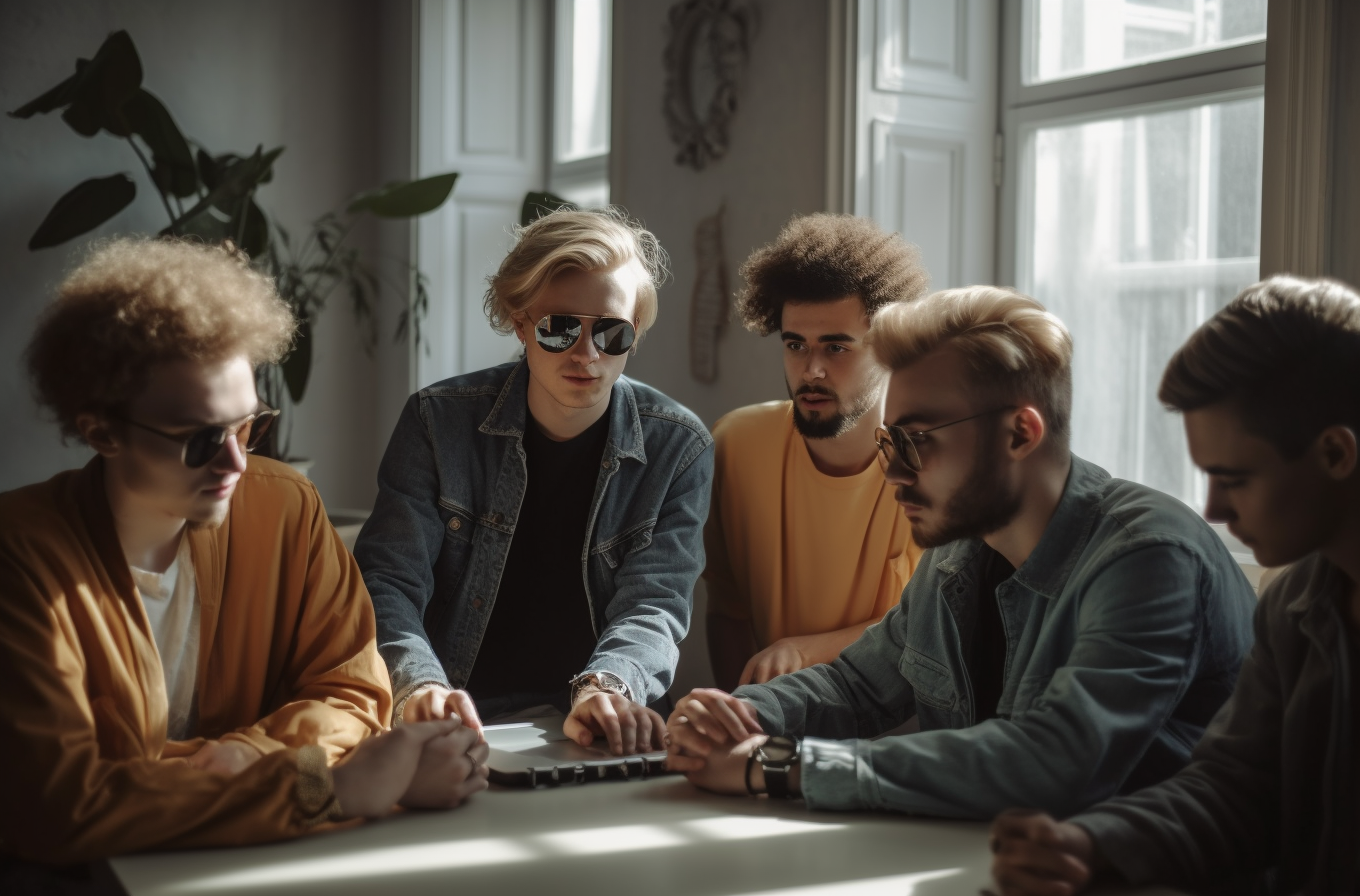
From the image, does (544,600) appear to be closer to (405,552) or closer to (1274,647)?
(405,552)

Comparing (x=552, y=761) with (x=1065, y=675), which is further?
(x=552, y=761)

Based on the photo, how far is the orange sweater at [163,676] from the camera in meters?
1.35

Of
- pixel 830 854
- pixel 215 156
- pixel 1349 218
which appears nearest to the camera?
pixel 830 854

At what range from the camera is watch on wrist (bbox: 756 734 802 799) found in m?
1.57

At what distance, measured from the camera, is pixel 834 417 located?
2637mm

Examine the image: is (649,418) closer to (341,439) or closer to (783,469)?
(783,469)

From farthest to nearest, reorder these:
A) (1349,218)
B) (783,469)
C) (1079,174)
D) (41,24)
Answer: (41,24) < (1079,174) < (783,469) < (1349,218)

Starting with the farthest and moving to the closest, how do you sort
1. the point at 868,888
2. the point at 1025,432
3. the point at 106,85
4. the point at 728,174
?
the point at 106,85
the point at 728,174
the point at 1025,432
the point at 868,888

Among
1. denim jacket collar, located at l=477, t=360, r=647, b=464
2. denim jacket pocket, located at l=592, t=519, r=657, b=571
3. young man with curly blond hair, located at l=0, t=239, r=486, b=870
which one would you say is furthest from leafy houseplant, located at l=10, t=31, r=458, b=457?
young man with curly blond hair, located at l=0, t=239, r=486, b=870

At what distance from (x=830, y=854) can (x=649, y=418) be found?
1.24 meters

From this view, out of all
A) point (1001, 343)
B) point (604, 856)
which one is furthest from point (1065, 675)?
point (604, 856)

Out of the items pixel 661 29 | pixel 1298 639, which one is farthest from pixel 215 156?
pixel 1298 639

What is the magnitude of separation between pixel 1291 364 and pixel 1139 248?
6.62 feet

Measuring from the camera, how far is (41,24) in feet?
16.0
